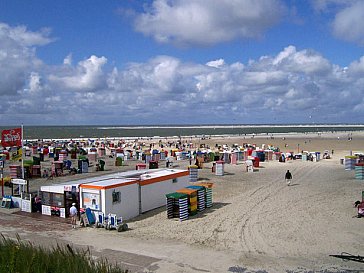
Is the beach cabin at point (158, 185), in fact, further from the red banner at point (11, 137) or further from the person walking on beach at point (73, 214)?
the red banner at point (11, 137)

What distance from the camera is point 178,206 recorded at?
16.0m

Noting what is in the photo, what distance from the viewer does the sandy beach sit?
1056 centimetres

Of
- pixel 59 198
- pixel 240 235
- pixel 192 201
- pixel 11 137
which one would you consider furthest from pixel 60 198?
pixel 240 235

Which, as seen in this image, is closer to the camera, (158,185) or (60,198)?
(60,198)

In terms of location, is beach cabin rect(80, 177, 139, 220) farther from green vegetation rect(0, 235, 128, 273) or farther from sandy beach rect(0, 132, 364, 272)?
green vegetation rect(0, 235, 128, 273)

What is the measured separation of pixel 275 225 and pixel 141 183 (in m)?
6.21

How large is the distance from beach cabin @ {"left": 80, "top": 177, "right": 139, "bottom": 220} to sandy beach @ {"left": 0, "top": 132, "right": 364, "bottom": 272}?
25.2 inches

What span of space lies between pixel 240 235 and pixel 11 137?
13.5m

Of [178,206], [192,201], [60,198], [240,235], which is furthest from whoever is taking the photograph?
[60,198]

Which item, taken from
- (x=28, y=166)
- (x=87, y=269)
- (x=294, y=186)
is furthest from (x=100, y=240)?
(x=28, y=166)

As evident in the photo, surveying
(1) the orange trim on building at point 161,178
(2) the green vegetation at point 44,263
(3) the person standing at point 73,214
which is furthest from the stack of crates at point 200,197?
(2) the green vegetation at point 44,263

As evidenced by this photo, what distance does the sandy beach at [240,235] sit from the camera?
1056 centimetres

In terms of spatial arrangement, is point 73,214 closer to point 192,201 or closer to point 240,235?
point 192,201

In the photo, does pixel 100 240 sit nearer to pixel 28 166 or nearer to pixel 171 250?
pixel 171 250
